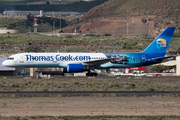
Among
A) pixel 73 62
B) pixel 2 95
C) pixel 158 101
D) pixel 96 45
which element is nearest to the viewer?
pixel 158 101

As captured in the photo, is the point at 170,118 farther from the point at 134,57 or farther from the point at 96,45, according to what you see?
the point at 96,45

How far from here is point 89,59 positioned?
50.2m

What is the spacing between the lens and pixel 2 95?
27.3 m

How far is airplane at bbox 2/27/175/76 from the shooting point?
48.0 metres

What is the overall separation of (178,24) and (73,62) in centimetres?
14616

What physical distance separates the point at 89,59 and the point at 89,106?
27.8 meters

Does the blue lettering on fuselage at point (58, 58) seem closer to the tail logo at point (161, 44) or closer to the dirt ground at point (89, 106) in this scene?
the tail logo at point (161, 44)

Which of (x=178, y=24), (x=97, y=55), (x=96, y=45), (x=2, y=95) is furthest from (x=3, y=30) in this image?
(x=2, y=95)

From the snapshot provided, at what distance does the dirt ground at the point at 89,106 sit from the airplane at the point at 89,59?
73.5ft

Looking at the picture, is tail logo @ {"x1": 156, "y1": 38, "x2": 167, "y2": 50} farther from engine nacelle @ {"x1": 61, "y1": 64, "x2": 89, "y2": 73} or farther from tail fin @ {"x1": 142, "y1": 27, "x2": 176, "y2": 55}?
engine nacelle @ {"x1": 61, "y1": 64, "x2": 89, "y2": 73}

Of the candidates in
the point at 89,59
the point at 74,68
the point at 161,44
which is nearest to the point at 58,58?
the point at 74,68

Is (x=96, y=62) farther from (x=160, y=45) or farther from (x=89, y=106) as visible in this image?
(x=89, y=106)

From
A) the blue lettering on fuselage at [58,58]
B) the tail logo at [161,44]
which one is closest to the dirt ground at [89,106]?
the blue lettering on fuselage at [58,58]

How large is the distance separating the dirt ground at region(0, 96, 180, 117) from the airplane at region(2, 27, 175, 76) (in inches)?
883
